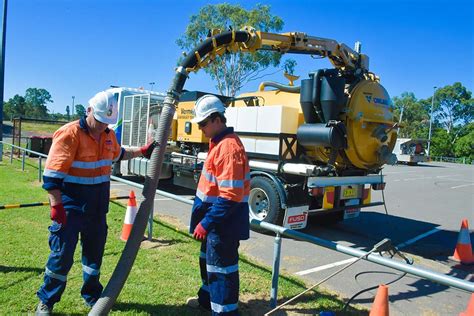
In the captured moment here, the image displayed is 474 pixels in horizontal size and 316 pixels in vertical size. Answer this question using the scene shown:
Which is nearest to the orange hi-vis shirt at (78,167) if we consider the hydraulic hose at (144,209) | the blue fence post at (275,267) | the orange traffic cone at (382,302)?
the hydraulic hose at (144,209)

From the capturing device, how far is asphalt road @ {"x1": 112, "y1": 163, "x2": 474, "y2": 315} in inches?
171

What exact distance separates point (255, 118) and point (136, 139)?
15.8 feet

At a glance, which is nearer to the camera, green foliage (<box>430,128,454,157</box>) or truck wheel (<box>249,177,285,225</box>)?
truck wheel (<box>249,177,285,225</box>)

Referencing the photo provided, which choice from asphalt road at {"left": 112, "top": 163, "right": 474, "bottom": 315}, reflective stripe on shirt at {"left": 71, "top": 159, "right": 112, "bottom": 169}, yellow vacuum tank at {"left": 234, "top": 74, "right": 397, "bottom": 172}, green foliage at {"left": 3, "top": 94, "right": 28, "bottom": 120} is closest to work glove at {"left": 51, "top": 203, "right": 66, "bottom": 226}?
→ reflective stripe on shirt at {"left": 71, "top": 159, "right": 112, "bottom": 169}

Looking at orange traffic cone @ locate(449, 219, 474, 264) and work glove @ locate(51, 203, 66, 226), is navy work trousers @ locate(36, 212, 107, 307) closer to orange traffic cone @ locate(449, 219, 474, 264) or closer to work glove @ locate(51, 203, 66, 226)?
work glove @ locate(51, 203, 66, 226)

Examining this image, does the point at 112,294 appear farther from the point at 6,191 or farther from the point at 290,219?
the point at 6,191

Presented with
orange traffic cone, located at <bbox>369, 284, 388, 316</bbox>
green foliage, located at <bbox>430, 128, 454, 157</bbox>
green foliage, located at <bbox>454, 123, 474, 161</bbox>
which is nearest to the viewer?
orange traffic cone, located at <bbox>369, 284, 388, 316</bbox>

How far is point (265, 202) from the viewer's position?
657cm

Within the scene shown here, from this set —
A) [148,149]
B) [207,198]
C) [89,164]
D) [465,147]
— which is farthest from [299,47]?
[465,147]

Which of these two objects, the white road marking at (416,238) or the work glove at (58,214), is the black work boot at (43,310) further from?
the white road marking at (416,238)

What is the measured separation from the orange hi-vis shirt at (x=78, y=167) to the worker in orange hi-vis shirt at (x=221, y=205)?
0.91 metres

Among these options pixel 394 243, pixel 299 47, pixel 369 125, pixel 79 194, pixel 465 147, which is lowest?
pixel 394 243

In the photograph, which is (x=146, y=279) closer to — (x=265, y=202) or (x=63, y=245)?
(x=63, y=245)

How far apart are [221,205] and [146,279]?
6.06 ft
